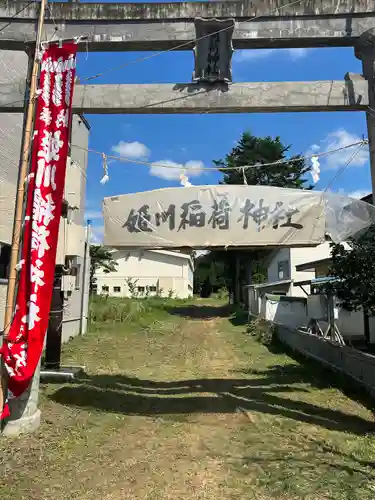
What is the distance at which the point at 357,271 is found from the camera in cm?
764

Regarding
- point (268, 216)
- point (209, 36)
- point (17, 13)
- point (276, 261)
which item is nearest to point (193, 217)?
point (268, 216)

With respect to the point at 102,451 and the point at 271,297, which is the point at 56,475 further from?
the point at 271,297

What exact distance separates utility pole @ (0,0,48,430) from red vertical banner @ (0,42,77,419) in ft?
0.26

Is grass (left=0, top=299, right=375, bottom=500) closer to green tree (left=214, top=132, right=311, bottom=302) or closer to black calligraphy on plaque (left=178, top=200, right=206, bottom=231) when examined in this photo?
black calligraphy on plaque (left=178, top=200, right=206, bottom=231)

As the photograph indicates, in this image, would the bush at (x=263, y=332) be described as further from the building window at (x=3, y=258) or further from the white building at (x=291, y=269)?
the building window at (x=3, y=258)

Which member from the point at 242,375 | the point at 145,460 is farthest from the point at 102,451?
the point at 242,375

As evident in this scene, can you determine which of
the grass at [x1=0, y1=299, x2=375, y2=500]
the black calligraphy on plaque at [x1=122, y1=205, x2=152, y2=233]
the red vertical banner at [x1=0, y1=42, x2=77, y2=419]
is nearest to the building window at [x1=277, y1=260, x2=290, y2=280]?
the grass at [x1=0, y1=299, x2=375, y2=500]

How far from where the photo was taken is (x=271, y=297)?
69.7ft

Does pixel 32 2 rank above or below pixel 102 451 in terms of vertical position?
above

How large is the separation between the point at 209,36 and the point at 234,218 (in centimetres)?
308

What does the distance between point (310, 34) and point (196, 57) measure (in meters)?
1.92

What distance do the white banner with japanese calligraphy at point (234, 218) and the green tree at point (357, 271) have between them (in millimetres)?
741

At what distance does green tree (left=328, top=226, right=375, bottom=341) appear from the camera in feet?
24.2

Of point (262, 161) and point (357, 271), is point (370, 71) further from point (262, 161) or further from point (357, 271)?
point (262, 161)
